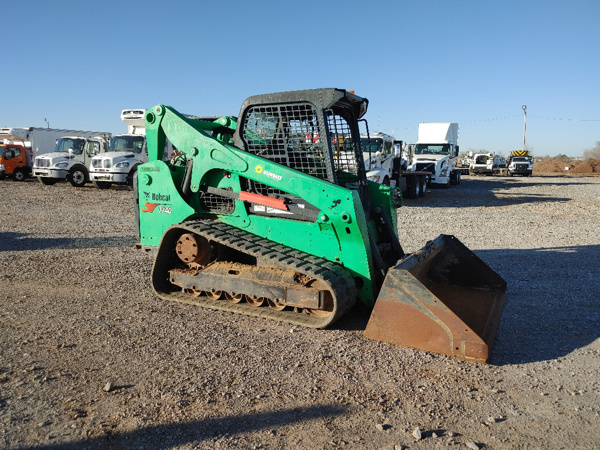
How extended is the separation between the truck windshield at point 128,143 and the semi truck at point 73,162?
4.42 ft

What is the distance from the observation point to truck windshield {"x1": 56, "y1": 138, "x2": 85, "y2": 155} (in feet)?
74.4

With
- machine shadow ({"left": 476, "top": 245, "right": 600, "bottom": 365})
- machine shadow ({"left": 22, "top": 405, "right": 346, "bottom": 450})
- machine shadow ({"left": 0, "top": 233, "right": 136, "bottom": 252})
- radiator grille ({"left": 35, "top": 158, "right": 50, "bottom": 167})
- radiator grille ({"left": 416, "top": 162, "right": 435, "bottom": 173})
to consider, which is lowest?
machine shadow ({"left": 22, "top": 405, "right": 346, "bottom": 450})

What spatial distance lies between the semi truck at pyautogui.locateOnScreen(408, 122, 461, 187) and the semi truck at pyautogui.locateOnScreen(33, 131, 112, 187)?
47.1 feet

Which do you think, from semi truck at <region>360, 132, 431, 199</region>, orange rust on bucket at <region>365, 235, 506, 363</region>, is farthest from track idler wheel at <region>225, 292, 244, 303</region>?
semi truck at <region>360, 132, 431, 199</region>

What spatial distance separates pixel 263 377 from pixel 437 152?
75.2ft

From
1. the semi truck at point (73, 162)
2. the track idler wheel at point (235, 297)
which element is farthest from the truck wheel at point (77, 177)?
the track idler wheel at point (235, 297)

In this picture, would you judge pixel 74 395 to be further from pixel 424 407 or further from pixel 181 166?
pixel 181 166

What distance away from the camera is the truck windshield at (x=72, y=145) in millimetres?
22688

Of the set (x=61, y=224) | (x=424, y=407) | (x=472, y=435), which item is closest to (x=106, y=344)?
(x=424, y=407)

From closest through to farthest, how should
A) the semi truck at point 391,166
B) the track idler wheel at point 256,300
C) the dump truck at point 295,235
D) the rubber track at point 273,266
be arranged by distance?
the dump truck at point 295,235, the rubber track at point 273,266, the track idler wheel at point 256,300, the semi truck at point 391,166

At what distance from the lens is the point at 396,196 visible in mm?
6246

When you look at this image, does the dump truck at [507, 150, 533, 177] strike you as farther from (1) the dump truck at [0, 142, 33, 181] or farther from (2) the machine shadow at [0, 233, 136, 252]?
(2) the machine shadow at [0, 233, 136, 252]

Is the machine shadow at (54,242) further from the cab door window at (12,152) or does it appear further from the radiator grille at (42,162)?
the cab door window at (12,152)

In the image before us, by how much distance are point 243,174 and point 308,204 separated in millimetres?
799
